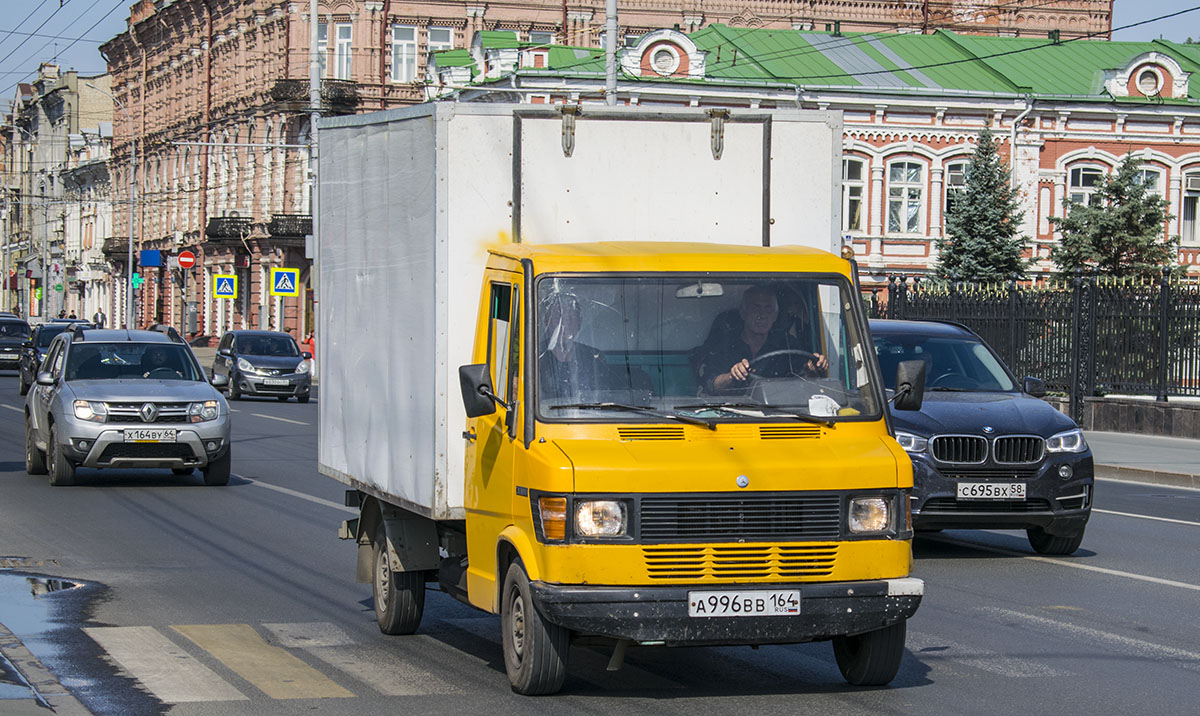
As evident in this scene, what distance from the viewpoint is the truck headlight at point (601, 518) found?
7.30 m

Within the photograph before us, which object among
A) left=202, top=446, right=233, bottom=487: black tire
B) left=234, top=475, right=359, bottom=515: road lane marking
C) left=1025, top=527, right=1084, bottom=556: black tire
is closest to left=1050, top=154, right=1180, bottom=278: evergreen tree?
left=234, top=475, right=359, bottom=515: road lane marking

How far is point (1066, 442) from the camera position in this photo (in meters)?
13.0

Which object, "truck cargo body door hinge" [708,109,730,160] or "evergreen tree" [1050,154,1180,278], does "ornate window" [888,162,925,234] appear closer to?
"evergreen tree" [1050,154,1180,278]

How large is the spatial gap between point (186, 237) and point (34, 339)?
105 feet

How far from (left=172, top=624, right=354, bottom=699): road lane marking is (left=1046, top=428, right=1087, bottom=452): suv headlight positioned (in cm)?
616

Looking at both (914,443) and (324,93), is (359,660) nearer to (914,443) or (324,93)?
(914,443)

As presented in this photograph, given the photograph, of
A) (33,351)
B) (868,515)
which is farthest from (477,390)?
(33,351)

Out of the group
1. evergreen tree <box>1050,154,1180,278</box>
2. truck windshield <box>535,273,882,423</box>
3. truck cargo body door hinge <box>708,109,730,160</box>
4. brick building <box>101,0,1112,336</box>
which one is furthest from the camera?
brick building <box>101,0,1112,336</box>

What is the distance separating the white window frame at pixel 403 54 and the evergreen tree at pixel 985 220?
84.0 feet

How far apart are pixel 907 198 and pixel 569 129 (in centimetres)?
4481

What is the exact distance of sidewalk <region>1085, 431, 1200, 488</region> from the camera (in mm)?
21203

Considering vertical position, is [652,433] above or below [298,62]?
below

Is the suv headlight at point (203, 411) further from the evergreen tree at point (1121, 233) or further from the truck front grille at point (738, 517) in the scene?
the evergreen tree at point (1121, 233)

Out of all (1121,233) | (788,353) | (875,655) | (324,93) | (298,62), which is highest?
(298,62)
